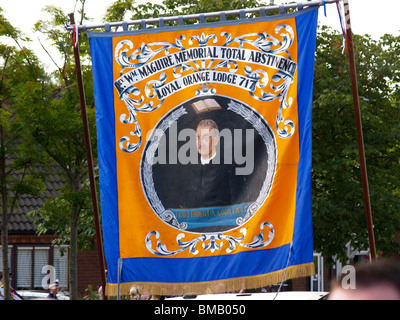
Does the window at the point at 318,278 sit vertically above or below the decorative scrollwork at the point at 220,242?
below

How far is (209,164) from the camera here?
5.73 metres

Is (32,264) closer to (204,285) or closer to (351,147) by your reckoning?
(351,147)

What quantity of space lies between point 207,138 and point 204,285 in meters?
1.27

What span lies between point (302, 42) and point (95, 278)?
56.8 feet

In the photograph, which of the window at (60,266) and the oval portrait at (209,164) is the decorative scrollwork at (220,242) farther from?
the window at (60,266)

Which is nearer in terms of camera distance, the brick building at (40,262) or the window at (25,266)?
the brick building at (40,262)

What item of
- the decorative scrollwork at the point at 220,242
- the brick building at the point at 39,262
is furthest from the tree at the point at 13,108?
the brick building at the point at 39,262

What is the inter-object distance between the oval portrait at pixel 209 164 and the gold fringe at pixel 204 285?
46 centimetres

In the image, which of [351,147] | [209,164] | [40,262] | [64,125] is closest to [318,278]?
[40,262]

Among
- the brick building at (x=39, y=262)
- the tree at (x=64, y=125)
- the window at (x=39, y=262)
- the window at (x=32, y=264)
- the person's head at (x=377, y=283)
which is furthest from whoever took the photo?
the window at (x=39, y=262)

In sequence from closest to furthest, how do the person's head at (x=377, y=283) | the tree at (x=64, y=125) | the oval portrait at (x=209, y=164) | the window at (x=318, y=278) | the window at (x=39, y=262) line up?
the person's head at (x=377, y=283) → the oval portrait at (x=209, y=164) → the tree at (x=64, y=125) → the window at (x=39, y=262) → the window at (x=318, y=278)

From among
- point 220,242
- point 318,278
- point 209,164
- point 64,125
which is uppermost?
point 64,125

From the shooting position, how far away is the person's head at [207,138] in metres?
5.73
